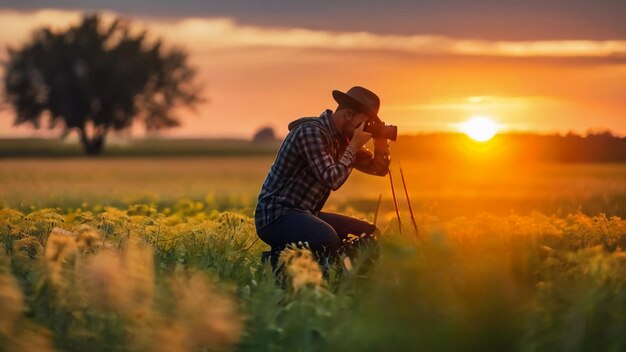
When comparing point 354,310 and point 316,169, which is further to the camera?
point 316,169

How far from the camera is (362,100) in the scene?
26.8 ft

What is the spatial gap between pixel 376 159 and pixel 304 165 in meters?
0.61

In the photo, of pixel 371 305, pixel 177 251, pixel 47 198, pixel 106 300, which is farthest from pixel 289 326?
pixel 47 198

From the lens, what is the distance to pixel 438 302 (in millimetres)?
4652

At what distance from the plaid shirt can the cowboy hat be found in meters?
0.26

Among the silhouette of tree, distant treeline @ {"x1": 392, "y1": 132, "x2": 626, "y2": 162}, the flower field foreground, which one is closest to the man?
the flower field foreground

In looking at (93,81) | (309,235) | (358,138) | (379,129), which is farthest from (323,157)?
(93,81)

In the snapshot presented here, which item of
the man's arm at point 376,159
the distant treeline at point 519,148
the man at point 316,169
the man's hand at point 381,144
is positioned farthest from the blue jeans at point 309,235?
the distant treeline at point 519,148

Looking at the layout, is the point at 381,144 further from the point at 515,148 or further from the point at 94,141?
the point at 94,141

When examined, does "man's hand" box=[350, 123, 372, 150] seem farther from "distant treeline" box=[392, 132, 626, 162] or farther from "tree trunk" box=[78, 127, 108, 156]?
"tree trunk" box=[78, 127, 108, 156]

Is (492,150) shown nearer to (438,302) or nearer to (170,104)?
(438,302)

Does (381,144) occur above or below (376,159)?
above

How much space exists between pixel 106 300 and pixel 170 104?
179ft

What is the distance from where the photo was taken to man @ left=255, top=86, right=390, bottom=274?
26.5 ft
